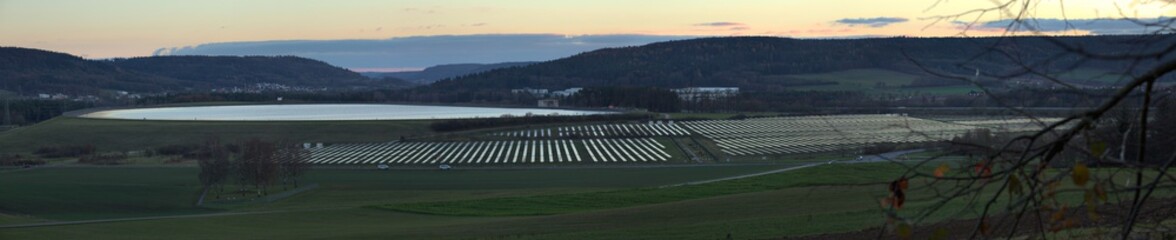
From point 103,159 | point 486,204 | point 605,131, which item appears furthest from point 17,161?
point 486,204

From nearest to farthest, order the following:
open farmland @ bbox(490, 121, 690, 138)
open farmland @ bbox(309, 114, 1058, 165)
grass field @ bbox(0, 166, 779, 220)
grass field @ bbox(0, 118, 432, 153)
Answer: grass field @ bbox(0, 166, 779, 220) < open farmland @ bbox(309, 114, 1058, 165) < grass field @ bbox(0, 118, 432, 153) < open farmland @ bbox(490, 121, 690, 138)

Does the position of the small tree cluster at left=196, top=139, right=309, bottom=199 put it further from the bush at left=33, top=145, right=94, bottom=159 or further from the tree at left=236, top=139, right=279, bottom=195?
the bush at left=33, top=145, right=94, bottom=159

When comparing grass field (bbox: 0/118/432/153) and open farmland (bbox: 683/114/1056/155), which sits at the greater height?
open farmland (bbox: 683/114/1056/155)

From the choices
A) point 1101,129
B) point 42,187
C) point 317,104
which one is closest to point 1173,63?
point 1101,129

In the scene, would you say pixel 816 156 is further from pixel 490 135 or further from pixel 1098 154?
pixel 1098 154

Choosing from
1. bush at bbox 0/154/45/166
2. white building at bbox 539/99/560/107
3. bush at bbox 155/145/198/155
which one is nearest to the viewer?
bush at bbox 0/154/45/166

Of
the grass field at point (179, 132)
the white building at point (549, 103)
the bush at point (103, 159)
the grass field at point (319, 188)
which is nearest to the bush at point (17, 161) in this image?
the bush at point (103, 159)

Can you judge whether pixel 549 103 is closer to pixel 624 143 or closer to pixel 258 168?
pixel 624 143

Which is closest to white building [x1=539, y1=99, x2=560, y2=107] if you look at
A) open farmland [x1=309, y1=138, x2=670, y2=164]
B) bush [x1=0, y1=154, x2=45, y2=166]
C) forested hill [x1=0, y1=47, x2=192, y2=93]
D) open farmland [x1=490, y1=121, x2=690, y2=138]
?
open farmland [x1=490, y1=121, x2=690, y2=138]

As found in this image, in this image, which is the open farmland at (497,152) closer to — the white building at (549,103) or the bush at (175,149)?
the bush at (175,149)
